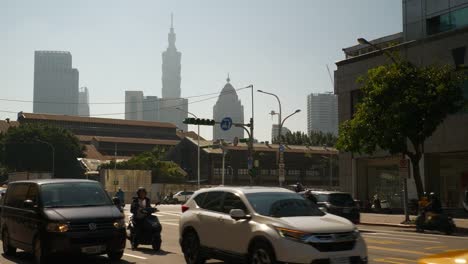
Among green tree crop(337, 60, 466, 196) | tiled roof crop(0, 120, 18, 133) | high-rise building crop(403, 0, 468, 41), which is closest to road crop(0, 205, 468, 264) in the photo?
green tree crop(337, 60, 466, 196)

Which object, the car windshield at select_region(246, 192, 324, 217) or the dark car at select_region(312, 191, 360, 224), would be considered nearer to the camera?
the car windshield at select_region(246, 192, 324, 217)

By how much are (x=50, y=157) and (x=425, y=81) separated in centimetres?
8277

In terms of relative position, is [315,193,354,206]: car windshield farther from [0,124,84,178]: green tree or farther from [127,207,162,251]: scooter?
[0,124,84,178]: green tree

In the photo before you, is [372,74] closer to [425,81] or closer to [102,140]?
[425,81]

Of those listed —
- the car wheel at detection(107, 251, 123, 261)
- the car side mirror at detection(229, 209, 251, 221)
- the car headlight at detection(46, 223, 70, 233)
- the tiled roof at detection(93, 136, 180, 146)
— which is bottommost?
the car wheel at detection(107, 251, 123, 261)

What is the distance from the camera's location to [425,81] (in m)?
28.7

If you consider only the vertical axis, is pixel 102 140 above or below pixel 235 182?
above

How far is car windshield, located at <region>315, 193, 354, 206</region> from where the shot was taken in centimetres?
2655

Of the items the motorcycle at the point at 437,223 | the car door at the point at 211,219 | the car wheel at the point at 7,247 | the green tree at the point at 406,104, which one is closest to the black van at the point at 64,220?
the car wheel at the point at 7,247

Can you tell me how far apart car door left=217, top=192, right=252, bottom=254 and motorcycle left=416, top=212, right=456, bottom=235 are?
1454 cm

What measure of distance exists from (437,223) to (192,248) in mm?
14382

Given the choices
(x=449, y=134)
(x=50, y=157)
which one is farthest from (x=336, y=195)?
(x=50, y=157)

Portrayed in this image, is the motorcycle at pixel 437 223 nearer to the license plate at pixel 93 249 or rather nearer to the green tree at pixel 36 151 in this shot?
the license plate at pixel 93 249

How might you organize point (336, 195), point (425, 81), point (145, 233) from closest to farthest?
point (145, 233) → point (336, 195) → point (425, 81)
